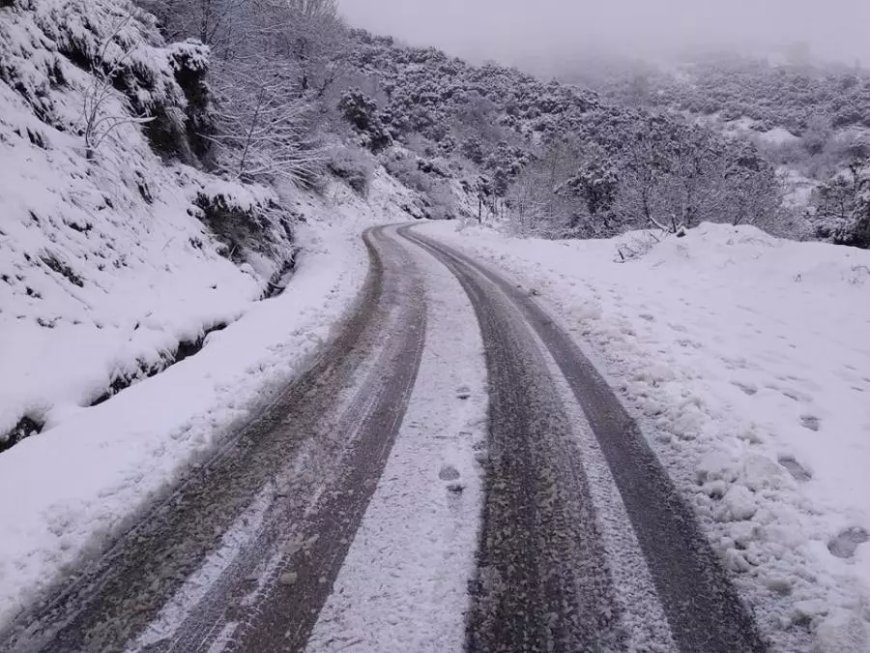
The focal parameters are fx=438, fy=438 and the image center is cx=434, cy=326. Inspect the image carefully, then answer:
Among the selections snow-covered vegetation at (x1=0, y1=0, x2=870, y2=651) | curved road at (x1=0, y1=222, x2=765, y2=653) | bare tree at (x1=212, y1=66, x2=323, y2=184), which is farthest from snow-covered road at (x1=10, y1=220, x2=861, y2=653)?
bare tree at (x1=212, y1=66, x2=323, y2=184)

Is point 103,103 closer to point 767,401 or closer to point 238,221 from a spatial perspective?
point 238,221

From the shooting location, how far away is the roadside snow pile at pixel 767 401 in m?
2.17

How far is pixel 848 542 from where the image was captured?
239cm

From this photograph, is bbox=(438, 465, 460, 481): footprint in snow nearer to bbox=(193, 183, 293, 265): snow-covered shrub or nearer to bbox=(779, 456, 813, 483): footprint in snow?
bbox=(779, 456, 813, 483): footprint in snow

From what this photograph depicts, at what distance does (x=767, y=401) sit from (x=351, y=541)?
12.8ft

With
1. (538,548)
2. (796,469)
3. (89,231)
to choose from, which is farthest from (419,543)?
(89,231)

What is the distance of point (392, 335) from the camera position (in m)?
5.67

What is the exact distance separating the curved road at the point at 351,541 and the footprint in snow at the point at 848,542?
0.65 m

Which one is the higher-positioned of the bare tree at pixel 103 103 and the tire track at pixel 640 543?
the bare tree at pixel 103 103

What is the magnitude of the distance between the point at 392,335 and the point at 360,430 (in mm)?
2379

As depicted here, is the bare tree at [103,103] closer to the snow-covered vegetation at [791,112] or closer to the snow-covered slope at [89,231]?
the snow-covered slope at [89,231]

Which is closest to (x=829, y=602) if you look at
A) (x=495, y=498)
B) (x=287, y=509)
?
(x=495, y=498)

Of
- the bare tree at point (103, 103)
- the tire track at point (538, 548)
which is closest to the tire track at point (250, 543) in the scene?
the tire track at point (538, 548)

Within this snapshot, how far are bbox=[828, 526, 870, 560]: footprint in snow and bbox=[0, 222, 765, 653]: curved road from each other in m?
0.65
